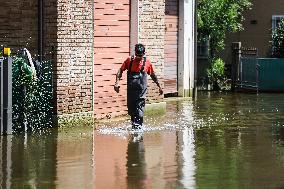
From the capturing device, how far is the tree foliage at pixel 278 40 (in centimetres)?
2912

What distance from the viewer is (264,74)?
2772 cm

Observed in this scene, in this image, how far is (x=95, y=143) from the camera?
1466cm

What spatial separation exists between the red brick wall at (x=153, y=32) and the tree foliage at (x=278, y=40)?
9744 millimetres

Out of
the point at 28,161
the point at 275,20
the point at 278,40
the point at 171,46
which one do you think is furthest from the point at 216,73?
the point at 28,161

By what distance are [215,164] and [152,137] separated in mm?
3354

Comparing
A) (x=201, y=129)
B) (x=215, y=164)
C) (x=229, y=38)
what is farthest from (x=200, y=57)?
(x=215, y=164)

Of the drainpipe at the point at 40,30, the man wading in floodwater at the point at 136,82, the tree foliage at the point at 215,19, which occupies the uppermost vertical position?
the tree foliage at the point at 215,19

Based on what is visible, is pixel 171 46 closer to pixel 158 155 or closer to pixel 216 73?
pixel 216 73

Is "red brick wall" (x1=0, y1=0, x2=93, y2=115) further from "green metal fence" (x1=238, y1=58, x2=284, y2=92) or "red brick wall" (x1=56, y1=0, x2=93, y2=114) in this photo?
"green metal fence" (x1=238, y1=58, x2=284, y2=92)

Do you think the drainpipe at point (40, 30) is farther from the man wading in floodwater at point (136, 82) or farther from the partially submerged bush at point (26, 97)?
the man wading in floodwater at point (136, 82)

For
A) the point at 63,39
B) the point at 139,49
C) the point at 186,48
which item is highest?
the point at 186,48

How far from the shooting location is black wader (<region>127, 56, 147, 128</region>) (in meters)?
16.4

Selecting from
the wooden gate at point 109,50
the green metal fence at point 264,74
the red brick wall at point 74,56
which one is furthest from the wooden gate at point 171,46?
the red brick wall at point 74,56

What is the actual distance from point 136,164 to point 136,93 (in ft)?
13.8
